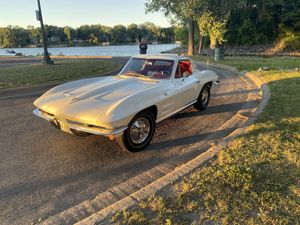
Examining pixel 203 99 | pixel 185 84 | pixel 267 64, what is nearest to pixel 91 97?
pixel 185 84

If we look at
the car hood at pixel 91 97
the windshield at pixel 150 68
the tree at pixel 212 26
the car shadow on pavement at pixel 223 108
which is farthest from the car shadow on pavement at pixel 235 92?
the tree at pixel 212 26

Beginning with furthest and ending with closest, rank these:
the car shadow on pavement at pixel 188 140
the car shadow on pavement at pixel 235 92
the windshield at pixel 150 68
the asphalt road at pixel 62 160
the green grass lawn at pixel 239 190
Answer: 1. the car shadow on pavement at pixel 235 92
2. the windshield at pixel 150 68
3. the car shadow on pavement at pixel 188 140
4. the asphalt road at pixel 62 160
5. the green grass lawn at pixel 239 190

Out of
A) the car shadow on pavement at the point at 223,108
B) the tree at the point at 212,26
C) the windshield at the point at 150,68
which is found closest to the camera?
the windshield at the point at 150,68

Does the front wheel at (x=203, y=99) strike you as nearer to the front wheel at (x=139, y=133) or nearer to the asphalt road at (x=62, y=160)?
the asphalt road at (x=62, y=160)

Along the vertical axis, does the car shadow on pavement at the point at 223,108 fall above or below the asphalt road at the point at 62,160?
above

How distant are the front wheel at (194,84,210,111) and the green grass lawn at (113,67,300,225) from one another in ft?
6.12

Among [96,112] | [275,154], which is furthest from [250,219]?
[96,112]

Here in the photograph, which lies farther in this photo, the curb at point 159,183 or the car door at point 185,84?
the car door at point 185,84

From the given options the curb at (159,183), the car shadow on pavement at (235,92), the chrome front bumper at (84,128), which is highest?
the chrome front bumper at (84,128)

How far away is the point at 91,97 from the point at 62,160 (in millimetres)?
1087

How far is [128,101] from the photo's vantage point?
360cm

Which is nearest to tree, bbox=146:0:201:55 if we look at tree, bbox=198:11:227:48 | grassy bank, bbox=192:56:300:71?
tree, bbox=198:11:227:48

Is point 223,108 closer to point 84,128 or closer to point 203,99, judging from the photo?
point 203,99

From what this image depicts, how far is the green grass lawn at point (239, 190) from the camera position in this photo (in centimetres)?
238
